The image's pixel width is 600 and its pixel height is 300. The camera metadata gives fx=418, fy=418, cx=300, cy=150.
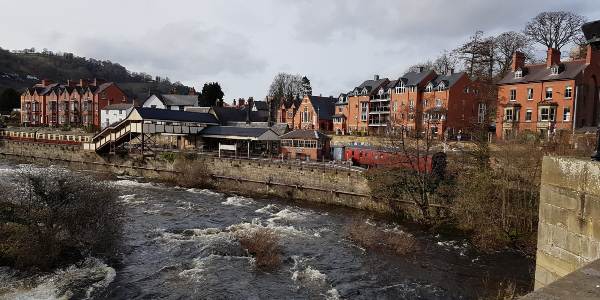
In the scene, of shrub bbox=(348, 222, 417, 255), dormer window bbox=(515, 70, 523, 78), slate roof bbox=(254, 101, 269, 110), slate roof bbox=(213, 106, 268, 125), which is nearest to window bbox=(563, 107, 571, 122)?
dormer window bbox=(515, 70, 523, 78)

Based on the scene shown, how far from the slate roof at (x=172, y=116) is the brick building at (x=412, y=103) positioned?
698 inches

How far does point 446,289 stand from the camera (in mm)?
15805

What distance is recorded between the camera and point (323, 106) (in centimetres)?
6650

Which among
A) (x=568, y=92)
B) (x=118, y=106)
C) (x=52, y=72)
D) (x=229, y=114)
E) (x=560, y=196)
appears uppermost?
(x=52, y=72)

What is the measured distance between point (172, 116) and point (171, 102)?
2669 cm

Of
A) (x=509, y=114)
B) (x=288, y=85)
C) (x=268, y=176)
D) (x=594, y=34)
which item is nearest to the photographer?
(x=594, y=34)

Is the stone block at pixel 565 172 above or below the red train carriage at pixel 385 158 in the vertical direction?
above

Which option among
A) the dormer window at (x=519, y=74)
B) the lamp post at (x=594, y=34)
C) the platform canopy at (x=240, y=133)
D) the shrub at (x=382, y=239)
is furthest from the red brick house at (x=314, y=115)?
the lamp post at (x=594, y=34)

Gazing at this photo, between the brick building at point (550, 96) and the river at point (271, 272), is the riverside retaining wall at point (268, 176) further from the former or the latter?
the brick building at point (550, 96)

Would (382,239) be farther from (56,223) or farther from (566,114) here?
(566,114)

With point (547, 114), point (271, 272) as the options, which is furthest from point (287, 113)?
point (271, 272)

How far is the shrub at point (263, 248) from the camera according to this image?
17.6m

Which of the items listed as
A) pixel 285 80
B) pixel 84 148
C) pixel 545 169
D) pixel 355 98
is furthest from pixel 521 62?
pixel 285 80

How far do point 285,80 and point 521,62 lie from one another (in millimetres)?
61076
